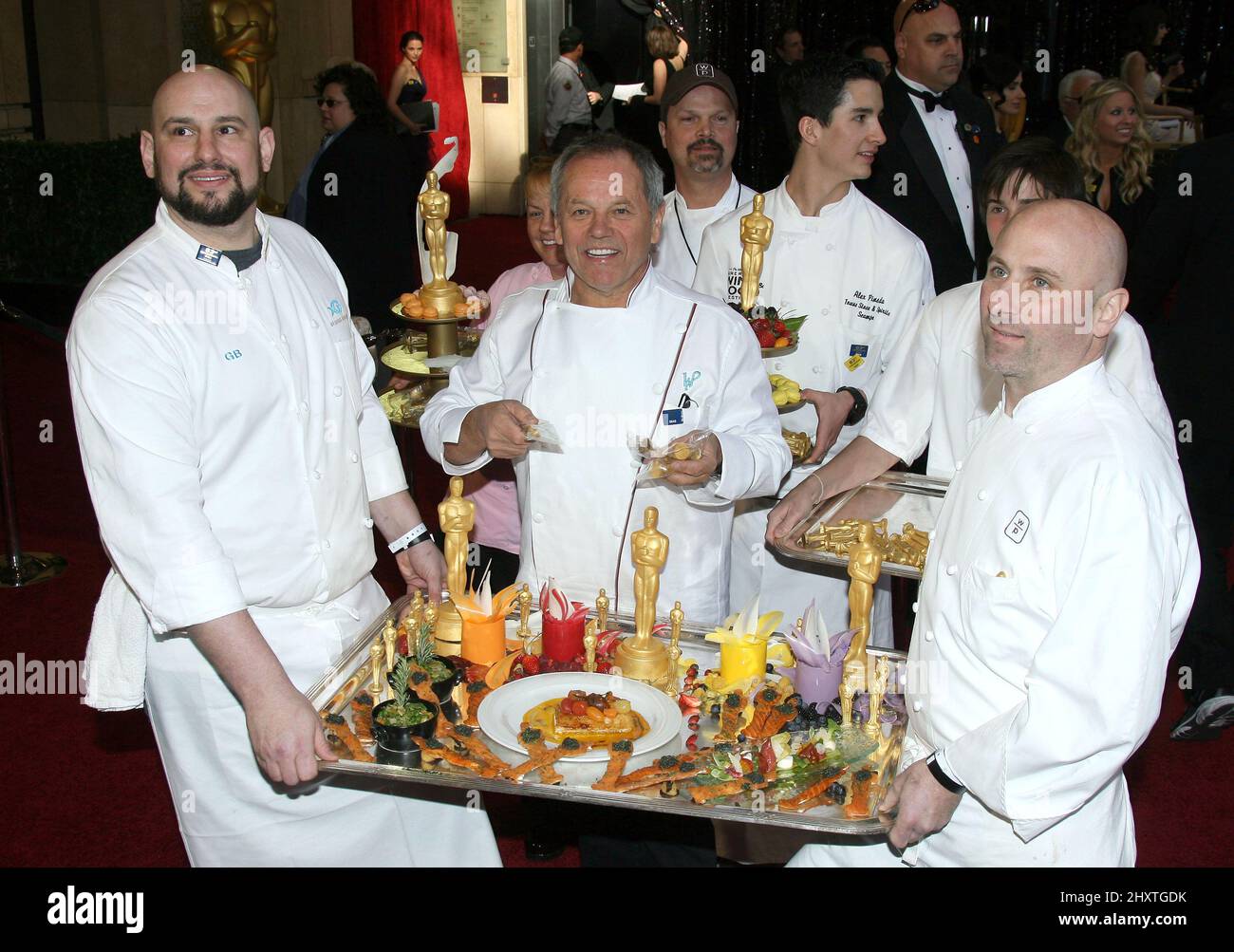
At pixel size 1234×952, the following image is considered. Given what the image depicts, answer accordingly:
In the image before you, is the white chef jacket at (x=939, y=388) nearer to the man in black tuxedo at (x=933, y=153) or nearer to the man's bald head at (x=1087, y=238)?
the man's bald head at (x=1087, y=238)

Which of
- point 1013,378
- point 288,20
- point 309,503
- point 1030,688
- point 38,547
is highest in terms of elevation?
point 288,20

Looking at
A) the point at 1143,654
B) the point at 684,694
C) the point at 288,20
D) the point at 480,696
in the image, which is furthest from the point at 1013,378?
the point at 288,20

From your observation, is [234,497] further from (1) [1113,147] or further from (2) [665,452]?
(1) [1113,147]

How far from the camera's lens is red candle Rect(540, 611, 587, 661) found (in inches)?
82.8

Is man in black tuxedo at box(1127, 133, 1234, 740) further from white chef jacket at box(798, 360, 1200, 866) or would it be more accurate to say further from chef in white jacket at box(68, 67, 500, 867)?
chef in white jacket at box(68, 67, 500, 867)

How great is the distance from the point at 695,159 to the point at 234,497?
2042 mm

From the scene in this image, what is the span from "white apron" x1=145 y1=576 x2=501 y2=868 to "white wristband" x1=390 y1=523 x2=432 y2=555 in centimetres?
25

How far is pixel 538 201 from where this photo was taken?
340 centimetres

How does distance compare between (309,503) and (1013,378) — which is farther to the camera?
(309,503)

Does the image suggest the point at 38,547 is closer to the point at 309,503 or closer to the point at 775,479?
the point at 309,503

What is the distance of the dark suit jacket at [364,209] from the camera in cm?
504

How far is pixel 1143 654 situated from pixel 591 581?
1.21m

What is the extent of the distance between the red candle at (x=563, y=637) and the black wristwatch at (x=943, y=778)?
0.65 meters

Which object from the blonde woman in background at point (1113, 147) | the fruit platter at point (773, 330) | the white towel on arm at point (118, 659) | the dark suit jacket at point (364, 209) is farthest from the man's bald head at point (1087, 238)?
the dark suit jacket at point (364, 209)
